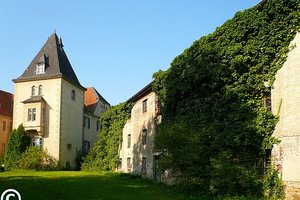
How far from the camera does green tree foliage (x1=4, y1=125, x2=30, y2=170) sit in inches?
1553

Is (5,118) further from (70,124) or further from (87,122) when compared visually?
(87,122)

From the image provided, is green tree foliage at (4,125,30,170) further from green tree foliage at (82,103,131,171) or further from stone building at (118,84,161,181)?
stone building at (118,84,161,181)

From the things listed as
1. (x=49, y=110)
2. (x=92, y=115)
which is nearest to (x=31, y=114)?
(x=49, y=110)

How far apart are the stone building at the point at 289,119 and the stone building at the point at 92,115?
107ft

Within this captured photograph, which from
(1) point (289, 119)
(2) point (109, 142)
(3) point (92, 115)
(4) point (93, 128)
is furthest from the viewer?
(4) point (93, 128)

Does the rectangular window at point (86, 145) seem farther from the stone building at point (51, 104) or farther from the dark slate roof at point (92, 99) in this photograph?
the dark slate roof at point (92, 99)

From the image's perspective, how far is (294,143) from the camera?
52.4 feet

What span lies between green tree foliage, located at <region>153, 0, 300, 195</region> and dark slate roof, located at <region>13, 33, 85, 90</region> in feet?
81.3

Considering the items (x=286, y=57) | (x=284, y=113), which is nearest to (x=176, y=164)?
(x=284, y=113)

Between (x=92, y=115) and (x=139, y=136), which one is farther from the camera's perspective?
(x=92, y=115)

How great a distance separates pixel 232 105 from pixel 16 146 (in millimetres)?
28417

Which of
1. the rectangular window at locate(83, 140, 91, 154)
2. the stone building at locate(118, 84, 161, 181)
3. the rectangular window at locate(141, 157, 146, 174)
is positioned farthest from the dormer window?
the rectangular window at locate(141, 157, 146, 174)

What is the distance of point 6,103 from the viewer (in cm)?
4944

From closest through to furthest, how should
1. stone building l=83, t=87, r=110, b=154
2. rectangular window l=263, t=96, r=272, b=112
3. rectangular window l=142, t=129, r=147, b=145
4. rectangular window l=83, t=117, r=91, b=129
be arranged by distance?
1. rectangular window l=263, t=96, r=272, b=112
2. rectangular window l=142, t=129, r=147, b=145
3. rectangular window l=83, t=117, r=91, b=129
4. stone building l=83, t=87, r=110, b=154
